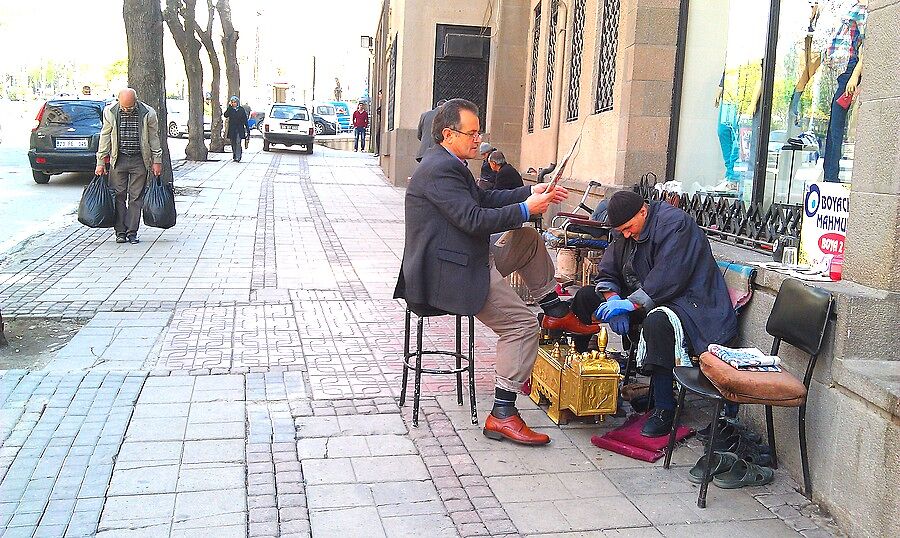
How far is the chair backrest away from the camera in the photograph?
3.82 metres

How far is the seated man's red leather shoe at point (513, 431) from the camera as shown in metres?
4.44

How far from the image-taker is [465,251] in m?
4.40

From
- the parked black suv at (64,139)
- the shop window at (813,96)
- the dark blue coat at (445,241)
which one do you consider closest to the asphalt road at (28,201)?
the parked black suv at (64,139)

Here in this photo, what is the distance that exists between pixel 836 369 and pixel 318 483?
244cm

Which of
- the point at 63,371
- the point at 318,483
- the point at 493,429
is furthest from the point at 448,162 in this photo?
the point at 63,371

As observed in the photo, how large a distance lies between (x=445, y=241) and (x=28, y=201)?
39.8ft

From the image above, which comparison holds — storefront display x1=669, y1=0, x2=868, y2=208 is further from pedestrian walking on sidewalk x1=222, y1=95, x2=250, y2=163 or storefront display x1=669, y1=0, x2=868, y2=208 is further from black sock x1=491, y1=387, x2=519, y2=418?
pedestrian walking on sidewalk x1=222, y1=95, x2=250, y2=163

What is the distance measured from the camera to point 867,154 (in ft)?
13.1

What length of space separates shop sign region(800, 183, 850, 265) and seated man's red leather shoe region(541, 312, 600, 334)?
1265 millimetres

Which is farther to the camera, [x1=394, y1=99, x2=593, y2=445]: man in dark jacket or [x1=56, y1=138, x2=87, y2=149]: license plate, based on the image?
[x1=56, y1=138, x2=87, y2=149]: license plate

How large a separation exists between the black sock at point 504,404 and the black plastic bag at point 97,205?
6.59m

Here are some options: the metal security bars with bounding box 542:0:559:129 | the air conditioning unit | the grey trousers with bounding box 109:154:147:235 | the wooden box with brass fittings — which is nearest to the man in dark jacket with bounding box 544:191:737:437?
the wooden box with brass fittings

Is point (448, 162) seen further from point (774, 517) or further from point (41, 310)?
point (41, 310)

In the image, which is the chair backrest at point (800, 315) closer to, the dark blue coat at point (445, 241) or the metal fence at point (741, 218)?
the metal fence at point (741, 218)
